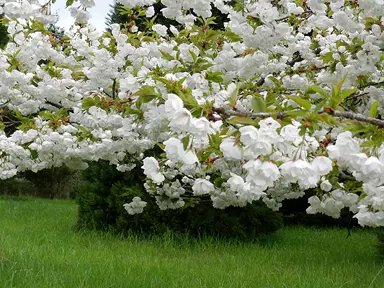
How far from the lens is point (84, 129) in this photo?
3.85 m

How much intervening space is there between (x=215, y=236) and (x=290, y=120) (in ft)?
14.4

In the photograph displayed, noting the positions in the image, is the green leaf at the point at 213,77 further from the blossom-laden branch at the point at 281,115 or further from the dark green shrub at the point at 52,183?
the dark green shrub at the point at 52,183

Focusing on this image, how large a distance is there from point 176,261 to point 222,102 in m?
2.16

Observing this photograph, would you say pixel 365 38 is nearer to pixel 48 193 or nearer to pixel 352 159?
pixel 352 159

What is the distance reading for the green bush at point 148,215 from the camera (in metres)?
5.84

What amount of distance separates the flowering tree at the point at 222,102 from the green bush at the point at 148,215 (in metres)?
0.80

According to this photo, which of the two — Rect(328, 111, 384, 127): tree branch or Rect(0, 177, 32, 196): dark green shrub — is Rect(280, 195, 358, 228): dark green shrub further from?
Rect(0, 177, 32, 196): dark green shrub

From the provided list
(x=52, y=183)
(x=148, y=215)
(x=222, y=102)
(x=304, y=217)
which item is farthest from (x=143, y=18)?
(x=52, y=183)

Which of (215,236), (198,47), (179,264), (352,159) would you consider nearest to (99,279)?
(179,264)

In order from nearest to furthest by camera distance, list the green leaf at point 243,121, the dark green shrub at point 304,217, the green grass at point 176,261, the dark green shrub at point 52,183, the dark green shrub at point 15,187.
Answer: the green leaf at point 243,121
the green grass at point 176,261
the dark green shrub at point 304,217
the dark green shrub at point 15,187
the dark green shrub at point 52,183

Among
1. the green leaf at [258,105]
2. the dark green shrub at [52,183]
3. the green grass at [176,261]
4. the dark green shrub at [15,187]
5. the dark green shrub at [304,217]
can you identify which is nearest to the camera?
the green leaf at [258,105]

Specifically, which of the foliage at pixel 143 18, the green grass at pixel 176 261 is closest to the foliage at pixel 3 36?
the foliage at pixel 143 18

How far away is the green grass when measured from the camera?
3.47m

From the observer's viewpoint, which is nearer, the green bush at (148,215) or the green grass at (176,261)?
the green grass at (176,261)
